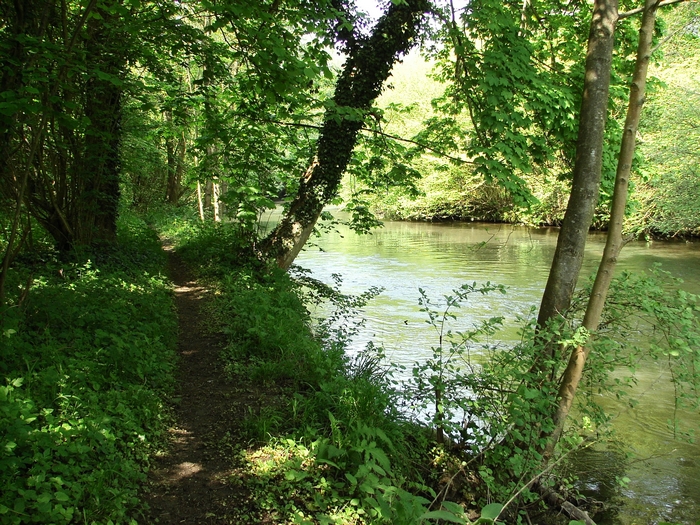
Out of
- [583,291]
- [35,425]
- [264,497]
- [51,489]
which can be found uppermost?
[583,291]

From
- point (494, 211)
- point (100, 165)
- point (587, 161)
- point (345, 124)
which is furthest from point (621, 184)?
point (494, 211)

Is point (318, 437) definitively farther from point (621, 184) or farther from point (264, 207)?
point (264, 207)

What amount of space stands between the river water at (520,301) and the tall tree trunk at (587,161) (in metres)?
0.87

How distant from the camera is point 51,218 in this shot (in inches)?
320

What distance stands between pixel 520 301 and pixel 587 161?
8.01 metres

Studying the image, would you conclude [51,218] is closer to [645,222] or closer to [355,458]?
[355,458]

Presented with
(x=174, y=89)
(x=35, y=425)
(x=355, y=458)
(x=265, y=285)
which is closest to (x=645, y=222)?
(x=265, y=285)

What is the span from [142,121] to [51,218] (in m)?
3.69

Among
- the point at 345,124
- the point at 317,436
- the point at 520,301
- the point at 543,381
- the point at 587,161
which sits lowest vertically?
the point at 520,301

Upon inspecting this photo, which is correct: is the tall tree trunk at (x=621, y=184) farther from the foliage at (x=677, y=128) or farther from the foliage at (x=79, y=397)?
the foliage at (x=677, y=128)

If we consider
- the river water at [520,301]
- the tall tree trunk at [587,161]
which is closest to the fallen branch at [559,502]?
the river water at [520,301]

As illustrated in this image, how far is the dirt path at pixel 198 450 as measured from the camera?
3211 millimetres

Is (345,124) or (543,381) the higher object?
(345,124)

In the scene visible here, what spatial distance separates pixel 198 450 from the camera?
12.8ft
